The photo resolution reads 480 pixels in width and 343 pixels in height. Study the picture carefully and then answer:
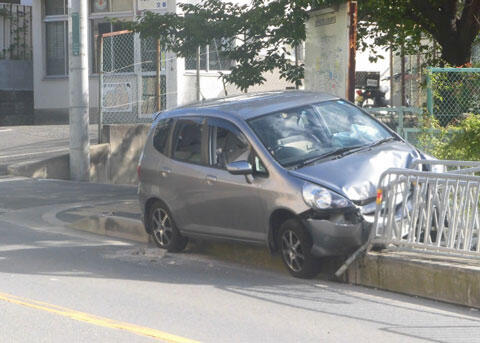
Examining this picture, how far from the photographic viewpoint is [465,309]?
313 inches

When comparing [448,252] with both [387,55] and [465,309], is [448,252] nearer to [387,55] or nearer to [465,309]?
[465,309]

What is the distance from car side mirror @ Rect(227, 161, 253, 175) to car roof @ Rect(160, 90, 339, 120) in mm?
732

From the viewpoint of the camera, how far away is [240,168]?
366 inches

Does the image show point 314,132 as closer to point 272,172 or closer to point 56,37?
point 272,172

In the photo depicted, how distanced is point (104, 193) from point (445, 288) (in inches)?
355

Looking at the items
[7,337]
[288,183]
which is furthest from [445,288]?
[7,337]

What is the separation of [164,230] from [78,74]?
718cm

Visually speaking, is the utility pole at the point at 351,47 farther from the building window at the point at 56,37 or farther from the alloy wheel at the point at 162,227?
the building window at the point at 56,37

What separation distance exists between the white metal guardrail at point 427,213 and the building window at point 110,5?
17.9 metres

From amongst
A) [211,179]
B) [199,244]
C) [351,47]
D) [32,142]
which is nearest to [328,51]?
[351,47]

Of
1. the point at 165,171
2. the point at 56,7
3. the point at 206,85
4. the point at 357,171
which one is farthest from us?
the point at 56,7

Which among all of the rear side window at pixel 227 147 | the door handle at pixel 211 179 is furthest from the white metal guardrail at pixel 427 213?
the door handle at pixel 211 179

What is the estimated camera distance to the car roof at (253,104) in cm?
1002

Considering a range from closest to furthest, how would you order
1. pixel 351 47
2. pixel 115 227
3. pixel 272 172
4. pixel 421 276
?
1. pixel 421 276
2. pixel 272 172
3. pixel 351 47
4. pixel 115 227
